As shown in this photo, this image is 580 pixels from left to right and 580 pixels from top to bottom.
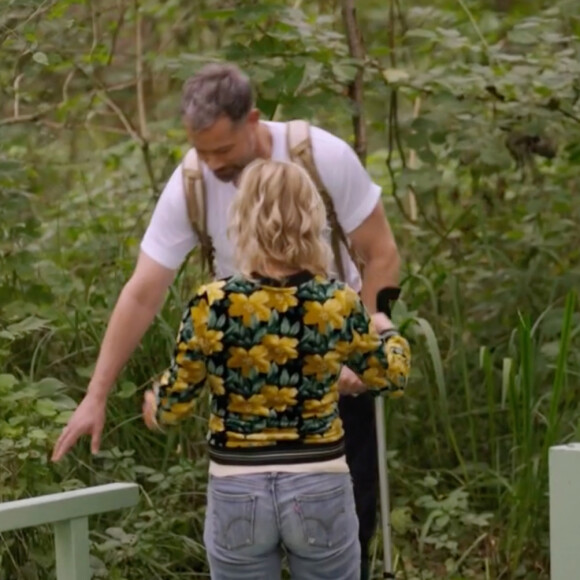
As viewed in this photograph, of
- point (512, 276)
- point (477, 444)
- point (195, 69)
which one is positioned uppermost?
point (195, 69)

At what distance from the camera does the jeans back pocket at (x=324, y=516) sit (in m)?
3.34

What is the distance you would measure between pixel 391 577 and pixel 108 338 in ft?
3.71

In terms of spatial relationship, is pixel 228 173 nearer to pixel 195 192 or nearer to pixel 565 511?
pixel 195 192

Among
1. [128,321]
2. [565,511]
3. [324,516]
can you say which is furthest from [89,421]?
[565,511]

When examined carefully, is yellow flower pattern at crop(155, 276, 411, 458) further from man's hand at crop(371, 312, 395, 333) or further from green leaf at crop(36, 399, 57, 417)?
green leaf at crop(36, 399, 57, 417)

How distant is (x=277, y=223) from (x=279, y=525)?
675 mm

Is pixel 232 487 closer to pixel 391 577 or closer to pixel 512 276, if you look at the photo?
pixel 391 577

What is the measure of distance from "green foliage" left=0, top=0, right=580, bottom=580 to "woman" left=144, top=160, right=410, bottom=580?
1396mm

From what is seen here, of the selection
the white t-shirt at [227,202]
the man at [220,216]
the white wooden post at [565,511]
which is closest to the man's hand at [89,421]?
the man at [220,216]

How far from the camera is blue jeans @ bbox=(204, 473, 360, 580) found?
3.33 metres

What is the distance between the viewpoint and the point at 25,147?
7.36 metres

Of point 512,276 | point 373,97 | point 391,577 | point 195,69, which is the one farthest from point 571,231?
point 391,577

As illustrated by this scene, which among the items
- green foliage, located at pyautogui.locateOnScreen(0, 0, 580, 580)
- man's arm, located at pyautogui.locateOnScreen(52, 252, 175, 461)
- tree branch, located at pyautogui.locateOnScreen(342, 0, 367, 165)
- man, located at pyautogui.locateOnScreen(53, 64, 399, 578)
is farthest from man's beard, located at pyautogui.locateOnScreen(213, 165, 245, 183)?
tree branch, located at pyautogui.locateOnScreen(342, 0, 367, 165)

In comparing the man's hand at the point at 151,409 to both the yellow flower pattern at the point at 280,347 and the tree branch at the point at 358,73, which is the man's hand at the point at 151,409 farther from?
the tree branch at the point at 358,73
